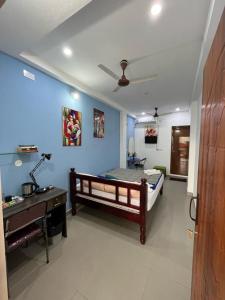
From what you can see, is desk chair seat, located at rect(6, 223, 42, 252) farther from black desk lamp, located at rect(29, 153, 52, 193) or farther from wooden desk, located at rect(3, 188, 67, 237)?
black desk lamp, located at rect(29, 153, 52, 193)

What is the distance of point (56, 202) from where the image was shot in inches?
79.4

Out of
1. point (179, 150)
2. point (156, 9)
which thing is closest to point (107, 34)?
point (156, 9)

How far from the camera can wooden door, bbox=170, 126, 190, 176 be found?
580 cm

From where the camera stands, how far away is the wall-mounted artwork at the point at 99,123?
3.72 metres

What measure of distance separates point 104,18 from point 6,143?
6.23ft

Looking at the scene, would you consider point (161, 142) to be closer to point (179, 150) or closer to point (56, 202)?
point (179, 150)

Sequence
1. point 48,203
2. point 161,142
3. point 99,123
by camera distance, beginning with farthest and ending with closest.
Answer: point 161,142 → point 99,123 → point 48,203

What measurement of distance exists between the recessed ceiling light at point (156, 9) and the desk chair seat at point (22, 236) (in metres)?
2.66

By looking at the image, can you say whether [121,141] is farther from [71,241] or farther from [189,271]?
[189,271]

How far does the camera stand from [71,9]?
123cm

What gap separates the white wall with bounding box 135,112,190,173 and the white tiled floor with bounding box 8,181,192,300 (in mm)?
3907

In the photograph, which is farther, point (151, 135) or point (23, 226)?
point (151, 135)

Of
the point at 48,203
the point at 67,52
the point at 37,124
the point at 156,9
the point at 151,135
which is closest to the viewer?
the point at 156,9

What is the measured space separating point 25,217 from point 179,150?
19.1 ft
